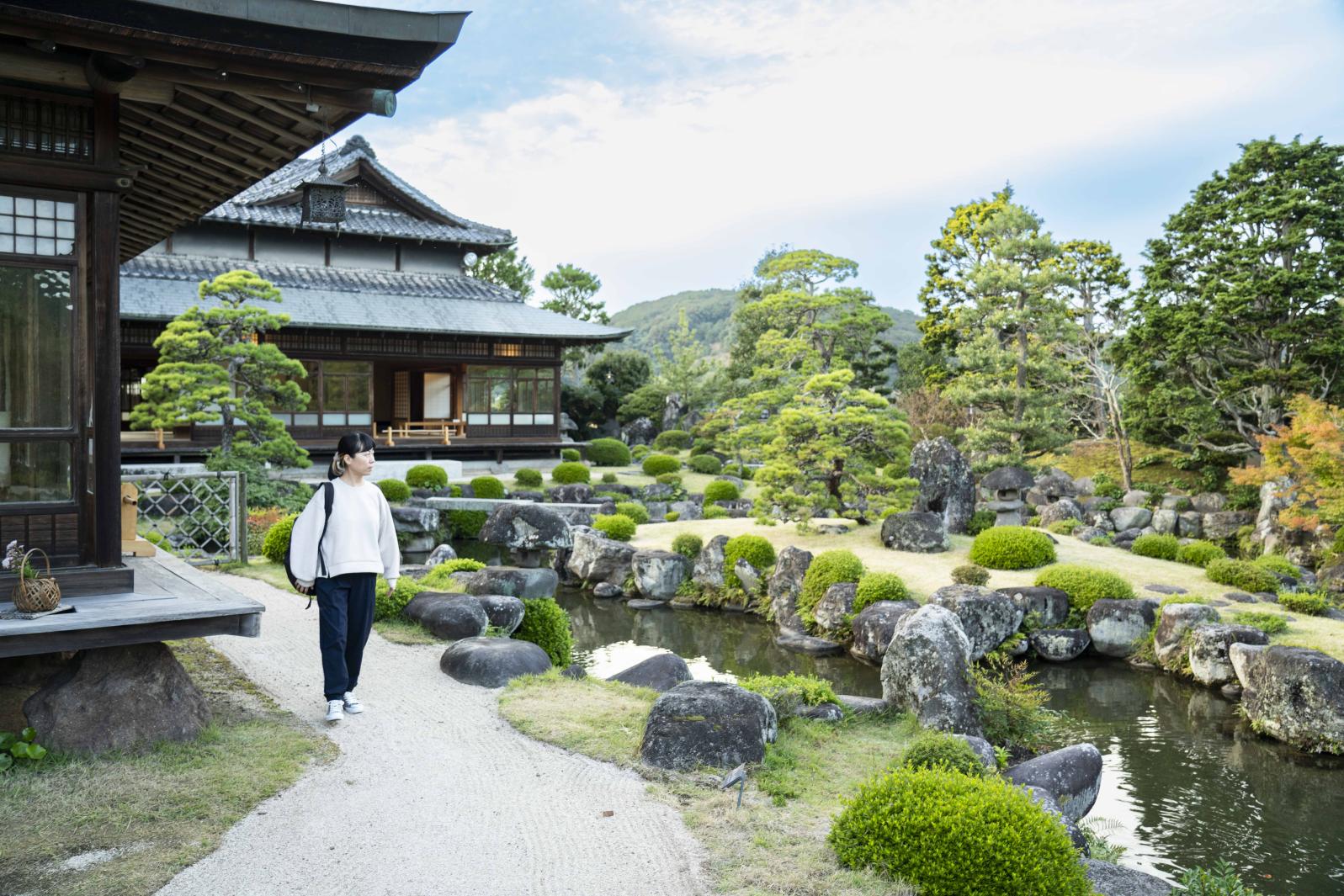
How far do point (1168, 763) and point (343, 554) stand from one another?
770 centimetres

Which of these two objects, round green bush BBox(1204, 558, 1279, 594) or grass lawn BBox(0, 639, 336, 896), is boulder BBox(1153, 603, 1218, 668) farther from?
grass lawn BBox(0, 639, 336, 896)

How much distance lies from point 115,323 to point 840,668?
360 inches

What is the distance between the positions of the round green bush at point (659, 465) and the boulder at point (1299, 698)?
19.0m

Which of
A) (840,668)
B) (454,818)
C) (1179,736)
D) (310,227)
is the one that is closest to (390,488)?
(310,227)

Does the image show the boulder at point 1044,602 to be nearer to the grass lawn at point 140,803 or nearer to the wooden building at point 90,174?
the grass lawn at point 140,803

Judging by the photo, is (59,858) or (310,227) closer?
(59,858)

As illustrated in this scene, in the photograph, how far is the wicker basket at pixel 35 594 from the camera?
4.60 m

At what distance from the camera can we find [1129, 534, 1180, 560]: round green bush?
51.9 ft

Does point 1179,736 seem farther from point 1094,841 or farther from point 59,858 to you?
point 59,858

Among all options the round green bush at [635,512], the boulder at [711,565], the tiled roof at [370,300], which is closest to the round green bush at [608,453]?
the tiled roof at [370,300]

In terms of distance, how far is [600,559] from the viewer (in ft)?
55.8

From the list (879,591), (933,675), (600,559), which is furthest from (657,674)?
(600,559)

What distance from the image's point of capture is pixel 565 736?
557cm

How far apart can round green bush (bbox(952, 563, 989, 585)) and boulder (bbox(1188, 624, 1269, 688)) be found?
2810 millimetres
